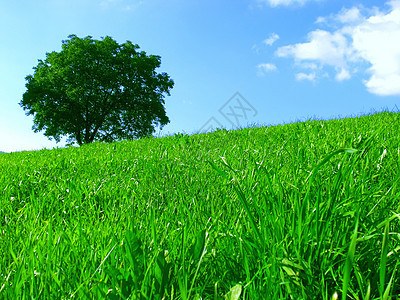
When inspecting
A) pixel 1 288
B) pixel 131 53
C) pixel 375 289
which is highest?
pixel 131 53

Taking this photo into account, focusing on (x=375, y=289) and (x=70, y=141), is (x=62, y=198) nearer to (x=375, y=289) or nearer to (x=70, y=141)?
(x=375, y=289)

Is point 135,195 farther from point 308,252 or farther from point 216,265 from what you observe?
point 308,252

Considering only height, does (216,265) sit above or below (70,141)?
below

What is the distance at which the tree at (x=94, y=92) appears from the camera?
33.9 metres

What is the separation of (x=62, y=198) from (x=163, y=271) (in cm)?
290

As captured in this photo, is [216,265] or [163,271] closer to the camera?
[163,271]

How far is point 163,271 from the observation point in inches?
58.8

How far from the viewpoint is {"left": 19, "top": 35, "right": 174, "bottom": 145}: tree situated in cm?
3388

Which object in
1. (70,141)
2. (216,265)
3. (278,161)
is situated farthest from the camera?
(70,141)

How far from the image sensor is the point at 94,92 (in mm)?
34562

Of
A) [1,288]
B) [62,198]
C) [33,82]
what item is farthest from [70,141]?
[1,288]

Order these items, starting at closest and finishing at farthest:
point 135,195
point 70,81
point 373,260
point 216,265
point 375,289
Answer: point 375,289 → point 373,260 → point 216,265 → point 135,195 → point 70,81

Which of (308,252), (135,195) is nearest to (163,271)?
(308,252)

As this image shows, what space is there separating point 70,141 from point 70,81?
22.9 ft
